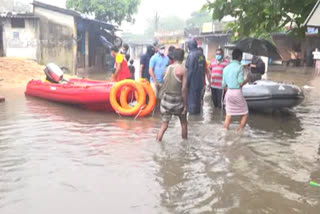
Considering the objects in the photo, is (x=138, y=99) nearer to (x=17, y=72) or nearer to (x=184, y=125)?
(x=184, y=125)

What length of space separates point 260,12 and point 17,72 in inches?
436

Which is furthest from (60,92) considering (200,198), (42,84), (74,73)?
(74,73)

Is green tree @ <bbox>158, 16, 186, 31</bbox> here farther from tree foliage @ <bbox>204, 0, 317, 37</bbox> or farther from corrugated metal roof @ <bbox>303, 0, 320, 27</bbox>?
corrugated metal roof @ <bbox>303, 0, 320, 27</bbox>

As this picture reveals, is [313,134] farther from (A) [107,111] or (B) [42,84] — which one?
(B) [42,84]

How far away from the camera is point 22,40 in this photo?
1750 centimetres

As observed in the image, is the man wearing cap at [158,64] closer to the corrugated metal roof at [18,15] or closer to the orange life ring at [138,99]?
the orange life ring at [138,99]

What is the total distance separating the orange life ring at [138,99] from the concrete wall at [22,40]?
11.4 metres

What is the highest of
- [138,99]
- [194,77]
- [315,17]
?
[315,17]

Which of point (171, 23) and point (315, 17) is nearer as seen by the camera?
point (315, 17)

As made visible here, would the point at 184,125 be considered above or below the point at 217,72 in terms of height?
below

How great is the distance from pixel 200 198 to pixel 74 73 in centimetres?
1591

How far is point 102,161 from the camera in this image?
470cm

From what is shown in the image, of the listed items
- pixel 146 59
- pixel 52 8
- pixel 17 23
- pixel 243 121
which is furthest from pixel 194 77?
pixel 17 23

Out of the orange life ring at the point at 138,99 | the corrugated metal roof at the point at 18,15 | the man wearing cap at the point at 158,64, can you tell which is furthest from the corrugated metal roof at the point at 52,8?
the man wearing cap at the point at 158,64
